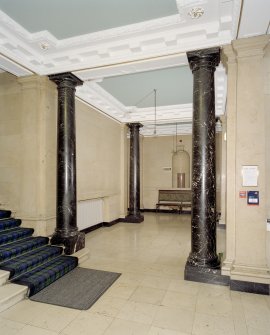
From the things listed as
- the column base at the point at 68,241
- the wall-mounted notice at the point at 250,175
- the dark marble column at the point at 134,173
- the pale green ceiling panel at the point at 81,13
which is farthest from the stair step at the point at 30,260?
the dark marble column at the point at 134,173

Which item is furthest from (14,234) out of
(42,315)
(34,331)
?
(34,331)

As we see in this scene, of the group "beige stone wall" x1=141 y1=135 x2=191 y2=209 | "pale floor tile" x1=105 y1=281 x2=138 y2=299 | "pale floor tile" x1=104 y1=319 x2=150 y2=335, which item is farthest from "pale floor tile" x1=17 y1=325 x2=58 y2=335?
"beige stone wall" x1=141 y1=135 x2=191 y2=209

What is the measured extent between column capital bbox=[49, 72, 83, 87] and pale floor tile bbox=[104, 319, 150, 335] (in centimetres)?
422

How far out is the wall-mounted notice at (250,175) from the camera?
3.57 metres

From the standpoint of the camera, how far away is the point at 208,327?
2664mm

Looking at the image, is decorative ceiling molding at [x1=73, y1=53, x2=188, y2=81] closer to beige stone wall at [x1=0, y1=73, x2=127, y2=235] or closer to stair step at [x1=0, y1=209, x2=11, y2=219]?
beige stone wall at [x1=0, y1=73, x2=127, y2=235]

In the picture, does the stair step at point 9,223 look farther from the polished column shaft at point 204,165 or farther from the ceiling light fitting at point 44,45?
the polished column shaft at point 204,165

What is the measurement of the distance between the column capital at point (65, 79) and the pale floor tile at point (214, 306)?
174 inches

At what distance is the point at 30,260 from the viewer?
3.87 metres

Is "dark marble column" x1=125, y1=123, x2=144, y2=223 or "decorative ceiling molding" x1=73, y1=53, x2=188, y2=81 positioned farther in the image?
"dark marble column" x1=125, y1=123, x2=144, y2=223

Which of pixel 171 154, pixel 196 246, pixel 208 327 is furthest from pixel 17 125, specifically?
pixel 171 154

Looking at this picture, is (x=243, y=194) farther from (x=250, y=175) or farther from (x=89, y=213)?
(x=89, y=213)

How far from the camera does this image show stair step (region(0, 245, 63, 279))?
354cm

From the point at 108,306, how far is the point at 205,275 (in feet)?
5.20
